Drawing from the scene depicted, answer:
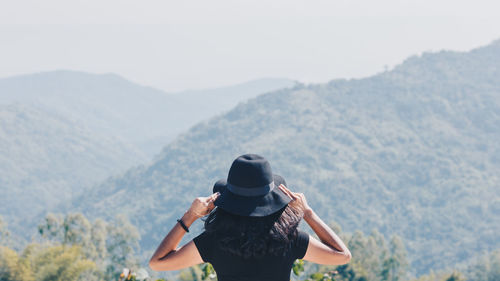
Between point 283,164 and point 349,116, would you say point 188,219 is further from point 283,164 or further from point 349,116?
point 349,116

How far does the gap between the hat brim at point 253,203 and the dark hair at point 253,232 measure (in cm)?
5

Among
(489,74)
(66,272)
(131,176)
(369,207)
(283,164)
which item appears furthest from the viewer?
(489,74)

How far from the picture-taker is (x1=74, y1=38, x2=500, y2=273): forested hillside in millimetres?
113500

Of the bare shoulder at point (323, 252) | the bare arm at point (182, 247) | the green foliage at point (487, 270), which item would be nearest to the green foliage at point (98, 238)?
the green foliage at point (487, 270)

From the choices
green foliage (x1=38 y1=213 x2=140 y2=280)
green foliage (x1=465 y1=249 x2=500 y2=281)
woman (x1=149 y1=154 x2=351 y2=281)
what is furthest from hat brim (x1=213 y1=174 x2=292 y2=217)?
green foliage (x1=465 y1=249 x2=500 y2=281)

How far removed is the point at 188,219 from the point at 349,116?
552 feet

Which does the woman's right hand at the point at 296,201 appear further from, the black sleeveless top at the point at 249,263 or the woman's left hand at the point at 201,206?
the woman's left hand at the point at 201,206

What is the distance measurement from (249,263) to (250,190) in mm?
320

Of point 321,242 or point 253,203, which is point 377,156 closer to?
point 321,242

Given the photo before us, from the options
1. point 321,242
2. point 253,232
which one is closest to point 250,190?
point 253,232

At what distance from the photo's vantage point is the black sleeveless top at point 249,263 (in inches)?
97.1

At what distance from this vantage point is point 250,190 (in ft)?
8.02

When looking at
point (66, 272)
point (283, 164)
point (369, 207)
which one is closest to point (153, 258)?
point (66, 272)

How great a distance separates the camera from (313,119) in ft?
551
